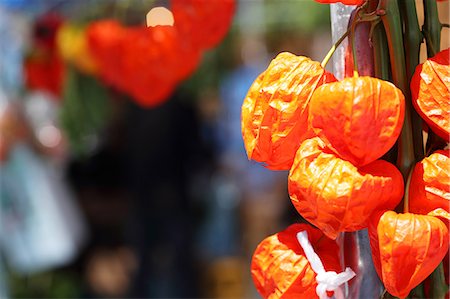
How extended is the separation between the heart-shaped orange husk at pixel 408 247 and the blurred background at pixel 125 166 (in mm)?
1546

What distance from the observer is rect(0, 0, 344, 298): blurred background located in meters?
3.08

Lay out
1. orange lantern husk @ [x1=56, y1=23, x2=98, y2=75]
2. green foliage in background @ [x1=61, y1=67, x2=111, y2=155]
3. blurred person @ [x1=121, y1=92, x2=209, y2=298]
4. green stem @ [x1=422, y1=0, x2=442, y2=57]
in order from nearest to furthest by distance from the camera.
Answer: green stem @ [x1=422, y1=0, x2=442, y2=57]
orange lantern husk @ [x1=56, y1=23, x2=98, y2=75]
green foliage in background @ [x1=61, y1=67, x2=111, y2=155]
blurred person @ [x1=121, y1=92, x2=209, y2=298]

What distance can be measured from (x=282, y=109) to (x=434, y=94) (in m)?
0.15

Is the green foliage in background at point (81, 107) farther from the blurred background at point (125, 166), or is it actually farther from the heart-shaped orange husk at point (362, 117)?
the heart-shaped orange husk at point (362, 117)

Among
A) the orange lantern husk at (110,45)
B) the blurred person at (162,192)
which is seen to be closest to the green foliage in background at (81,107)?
the blurred person at (162,192)

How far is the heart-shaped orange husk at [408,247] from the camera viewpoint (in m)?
0.71

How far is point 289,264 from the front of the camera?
803 millimetres

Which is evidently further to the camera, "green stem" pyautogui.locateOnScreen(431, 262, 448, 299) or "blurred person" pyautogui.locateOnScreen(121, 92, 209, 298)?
"blurred person" pyautogui.locateOnScreen(121, 92, 209, 298)

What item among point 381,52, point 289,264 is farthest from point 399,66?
point 289,264

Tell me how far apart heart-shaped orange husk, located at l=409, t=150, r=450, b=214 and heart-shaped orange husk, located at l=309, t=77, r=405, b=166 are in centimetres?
5

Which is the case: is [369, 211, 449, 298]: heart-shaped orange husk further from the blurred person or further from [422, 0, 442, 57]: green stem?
the blurred person

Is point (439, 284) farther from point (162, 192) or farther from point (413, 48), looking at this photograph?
point (162, 192)

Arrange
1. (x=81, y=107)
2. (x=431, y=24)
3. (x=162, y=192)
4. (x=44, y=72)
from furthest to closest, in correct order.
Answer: (x=162, y=192), (x=81, y=107), (x=44, y=72), (x=431, y=24)

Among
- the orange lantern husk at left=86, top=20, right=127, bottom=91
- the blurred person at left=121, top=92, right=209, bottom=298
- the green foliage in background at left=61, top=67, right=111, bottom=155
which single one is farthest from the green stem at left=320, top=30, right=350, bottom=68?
the blurred person at left=121, top=92, right=209, bottom=298
